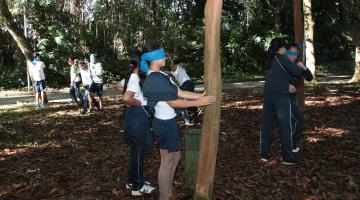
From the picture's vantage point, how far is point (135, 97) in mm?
5355

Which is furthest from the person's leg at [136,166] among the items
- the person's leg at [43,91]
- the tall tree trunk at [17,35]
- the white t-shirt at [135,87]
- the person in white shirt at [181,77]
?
the tall tree trunk at [17,35]

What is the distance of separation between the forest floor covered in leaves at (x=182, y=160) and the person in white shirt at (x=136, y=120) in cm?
40

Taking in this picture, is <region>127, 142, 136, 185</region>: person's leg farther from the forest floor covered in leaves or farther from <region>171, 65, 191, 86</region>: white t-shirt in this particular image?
Result: <region>171, 65, 191, 86</region>: white t-shirt

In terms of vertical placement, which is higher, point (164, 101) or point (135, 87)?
point (135, 87)

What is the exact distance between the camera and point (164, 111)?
473cm

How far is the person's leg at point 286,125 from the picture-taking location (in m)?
6.53

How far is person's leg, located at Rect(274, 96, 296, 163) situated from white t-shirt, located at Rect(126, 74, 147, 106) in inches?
89.1

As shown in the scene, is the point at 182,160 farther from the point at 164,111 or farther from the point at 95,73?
the point at 95,73

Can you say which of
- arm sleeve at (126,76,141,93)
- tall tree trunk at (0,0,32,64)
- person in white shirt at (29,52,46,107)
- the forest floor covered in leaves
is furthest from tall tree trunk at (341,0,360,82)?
arm sleeve at (126,76,141,93)

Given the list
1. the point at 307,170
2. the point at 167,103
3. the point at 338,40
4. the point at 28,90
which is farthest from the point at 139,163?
the point at 338,40

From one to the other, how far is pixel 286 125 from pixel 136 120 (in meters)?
2.40

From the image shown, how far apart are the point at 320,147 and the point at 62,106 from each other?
1050cm

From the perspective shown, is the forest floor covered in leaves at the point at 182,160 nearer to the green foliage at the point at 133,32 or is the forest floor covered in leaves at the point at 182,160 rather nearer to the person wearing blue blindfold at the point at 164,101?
the person wearing blue blindfold at the point at 164,101

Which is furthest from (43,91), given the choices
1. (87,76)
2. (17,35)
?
(17,35)
